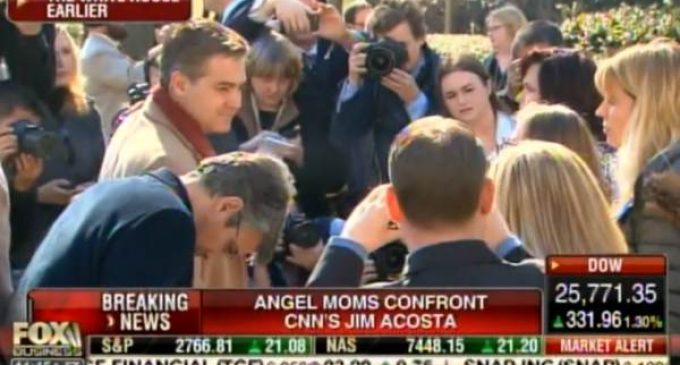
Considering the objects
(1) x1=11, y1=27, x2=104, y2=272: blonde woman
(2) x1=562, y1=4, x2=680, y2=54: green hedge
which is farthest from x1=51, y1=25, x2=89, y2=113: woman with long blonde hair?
(2) x1=562, y1=4, x2=680, y2=54: green hedge

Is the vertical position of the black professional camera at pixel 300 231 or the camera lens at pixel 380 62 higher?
the camera lens at pixel 380 62

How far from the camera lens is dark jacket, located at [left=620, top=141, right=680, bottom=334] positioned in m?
2.69

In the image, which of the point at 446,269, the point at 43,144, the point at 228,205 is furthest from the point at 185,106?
the point at 446,269

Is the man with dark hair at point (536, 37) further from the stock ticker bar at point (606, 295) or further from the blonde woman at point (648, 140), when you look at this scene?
the stock ticker bar at point (606, 295)

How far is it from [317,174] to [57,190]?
0.60 metres

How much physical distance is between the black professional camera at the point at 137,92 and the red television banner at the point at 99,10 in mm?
148

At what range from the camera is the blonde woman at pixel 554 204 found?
2.70 m

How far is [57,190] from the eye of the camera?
8.94 ft

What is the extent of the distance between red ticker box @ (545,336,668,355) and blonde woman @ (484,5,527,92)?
0.60 meters

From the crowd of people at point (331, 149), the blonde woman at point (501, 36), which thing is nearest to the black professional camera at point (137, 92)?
the crowd of people at point (331, 149)

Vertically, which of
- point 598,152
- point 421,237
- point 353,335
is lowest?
point 353,335

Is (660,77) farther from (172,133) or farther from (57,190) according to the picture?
(57,190)

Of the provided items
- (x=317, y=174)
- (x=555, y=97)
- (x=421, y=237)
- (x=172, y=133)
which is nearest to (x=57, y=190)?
(x=172, y=133)

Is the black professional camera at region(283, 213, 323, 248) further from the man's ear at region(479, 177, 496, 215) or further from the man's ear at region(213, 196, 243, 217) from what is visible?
the man's ear at region(479, 177, 496, 215)
